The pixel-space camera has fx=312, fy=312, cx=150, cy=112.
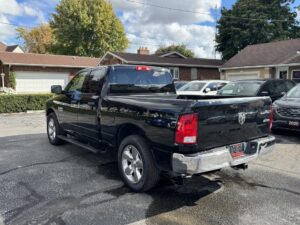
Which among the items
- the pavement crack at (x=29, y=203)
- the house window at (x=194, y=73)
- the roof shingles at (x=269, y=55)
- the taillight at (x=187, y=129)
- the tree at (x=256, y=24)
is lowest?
the pavement crack at (x=29, y=203)

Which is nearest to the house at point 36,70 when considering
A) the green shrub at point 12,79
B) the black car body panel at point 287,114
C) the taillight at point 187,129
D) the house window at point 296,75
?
the green shrub at point 12,79

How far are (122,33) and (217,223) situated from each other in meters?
44.8

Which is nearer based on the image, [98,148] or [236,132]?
[236,132]

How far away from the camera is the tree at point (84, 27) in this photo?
141ft

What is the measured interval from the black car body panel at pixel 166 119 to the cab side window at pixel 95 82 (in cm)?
4

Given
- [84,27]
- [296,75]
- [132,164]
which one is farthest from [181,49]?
[132,164]

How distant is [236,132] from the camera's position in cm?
421

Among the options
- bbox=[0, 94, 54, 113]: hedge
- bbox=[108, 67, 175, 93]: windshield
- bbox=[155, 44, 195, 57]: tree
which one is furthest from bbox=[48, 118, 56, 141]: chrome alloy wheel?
bbox=[155, 44, 195, 57]: tree

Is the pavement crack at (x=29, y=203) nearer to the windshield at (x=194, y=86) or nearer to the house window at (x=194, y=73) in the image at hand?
the windshield at (x=194, y=86)

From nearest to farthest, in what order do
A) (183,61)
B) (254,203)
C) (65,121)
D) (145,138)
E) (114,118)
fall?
(254,203), (145,138), (114,118), (65,121), (183,61)

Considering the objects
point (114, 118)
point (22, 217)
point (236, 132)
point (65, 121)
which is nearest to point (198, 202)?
point (236, 132)

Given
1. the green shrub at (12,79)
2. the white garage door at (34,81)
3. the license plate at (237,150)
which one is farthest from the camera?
the white garage door at (34,81)

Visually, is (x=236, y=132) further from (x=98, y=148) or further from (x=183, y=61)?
(x=183, y=61)

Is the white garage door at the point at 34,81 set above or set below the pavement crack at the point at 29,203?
above
